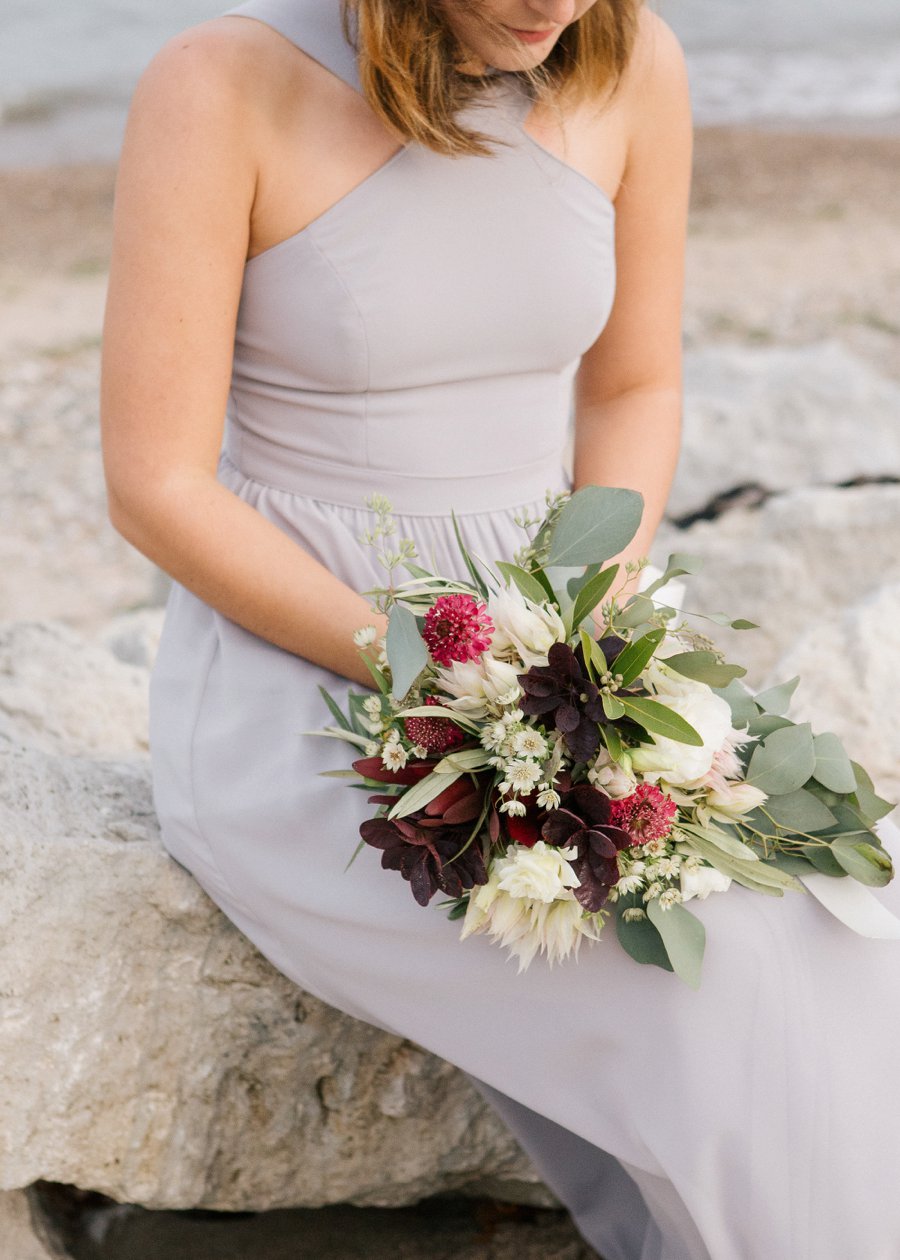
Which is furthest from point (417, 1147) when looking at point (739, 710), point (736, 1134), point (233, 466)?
point (233, 466)

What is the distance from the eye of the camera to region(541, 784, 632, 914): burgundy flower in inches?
54.5

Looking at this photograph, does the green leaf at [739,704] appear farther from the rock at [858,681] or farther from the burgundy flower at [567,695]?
the rock at [858,681]

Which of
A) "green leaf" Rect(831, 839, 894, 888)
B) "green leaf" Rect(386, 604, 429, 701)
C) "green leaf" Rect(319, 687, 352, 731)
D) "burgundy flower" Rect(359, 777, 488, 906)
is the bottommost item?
"green leaf" Rect(319, 687, 352, 731)

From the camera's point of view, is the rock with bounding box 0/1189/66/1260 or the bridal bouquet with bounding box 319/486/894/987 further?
the rock with bounding box 0/1189/66/1260

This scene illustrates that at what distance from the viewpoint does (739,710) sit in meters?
1.65

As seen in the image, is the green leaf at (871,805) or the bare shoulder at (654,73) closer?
the green leaf at (871,805)

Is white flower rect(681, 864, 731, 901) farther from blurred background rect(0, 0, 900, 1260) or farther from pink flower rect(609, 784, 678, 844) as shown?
blurred background rect(0, 0, 900, 1260)

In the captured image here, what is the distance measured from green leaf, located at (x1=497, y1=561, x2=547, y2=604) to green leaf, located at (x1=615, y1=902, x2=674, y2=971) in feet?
1.22

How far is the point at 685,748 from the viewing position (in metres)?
1.41

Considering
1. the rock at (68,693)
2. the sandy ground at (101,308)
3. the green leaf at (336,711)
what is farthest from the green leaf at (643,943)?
the rock at (68,693)

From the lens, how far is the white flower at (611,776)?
4.60 feet

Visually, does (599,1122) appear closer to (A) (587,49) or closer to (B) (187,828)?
(B) (187,828)

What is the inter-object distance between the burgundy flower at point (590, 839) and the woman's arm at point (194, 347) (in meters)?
0.50

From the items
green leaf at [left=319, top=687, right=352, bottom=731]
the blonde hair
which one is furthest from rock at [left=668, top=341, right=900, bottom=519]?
green leaf at [left=319, top=687, right=352, bottom=731]
